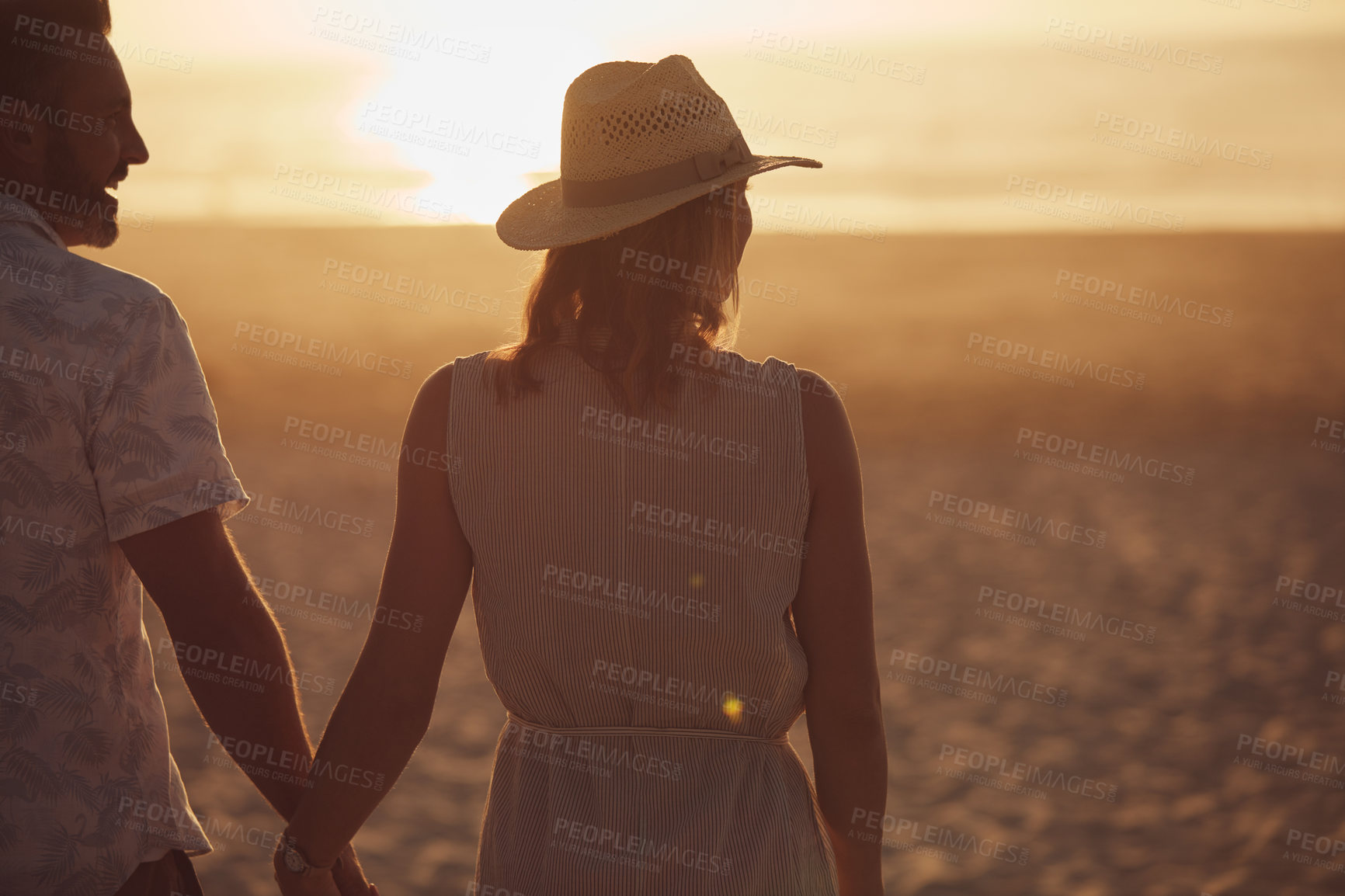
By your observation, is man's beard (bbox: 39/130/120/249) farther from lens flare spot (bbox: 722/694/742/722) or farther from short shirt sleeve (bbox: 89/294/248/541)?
lens flare spot (bbox: 722/694/742/722)

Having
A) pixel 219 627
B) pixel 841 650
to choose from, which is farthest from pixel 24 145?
pixel 841 650

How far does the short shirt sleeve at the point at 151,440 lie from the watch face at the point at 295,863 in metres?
0.57

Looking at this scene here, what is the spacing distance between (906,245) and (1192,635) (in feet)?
Result: 172

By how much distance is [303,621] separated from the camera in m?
8.43

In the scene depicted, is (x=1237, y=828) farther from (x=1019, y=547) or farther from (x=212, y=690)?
(x=212, y=690)

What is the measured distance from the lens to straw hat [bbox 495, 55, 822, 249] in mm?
1906

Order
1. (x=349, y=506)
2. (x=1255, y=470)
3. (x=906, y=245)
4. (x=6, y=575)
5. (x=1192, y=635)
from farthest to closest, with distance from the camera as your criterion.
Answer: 1. (x=906, y=245)
2. (x=1255, y=470)
3. (x=349, y=506)
4. (x=1192, y=635)
5. (x=6, y=575)

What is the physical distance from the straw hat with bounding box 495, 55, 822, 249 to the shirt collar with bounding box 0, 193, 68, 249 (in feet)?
2.21

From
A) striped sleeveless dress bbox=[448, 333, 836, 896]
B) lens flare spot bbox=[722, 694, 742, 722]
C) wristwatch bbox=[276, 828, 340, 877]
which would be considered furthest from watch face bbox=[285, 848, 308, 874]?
lens flare spot bbox=[722, 694, 742, 722]

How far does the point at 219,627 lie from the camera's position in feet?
6.05

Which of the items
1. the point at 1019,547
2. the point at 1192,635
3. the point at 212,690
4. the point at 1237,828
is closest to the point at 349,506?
the point at 1019,547

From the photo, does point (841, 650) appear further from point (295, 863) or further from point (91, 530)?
point (91, 530)

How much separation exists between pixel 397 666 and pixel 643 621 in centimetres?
42

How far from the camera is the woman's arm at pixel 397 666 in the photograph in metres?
1.93
